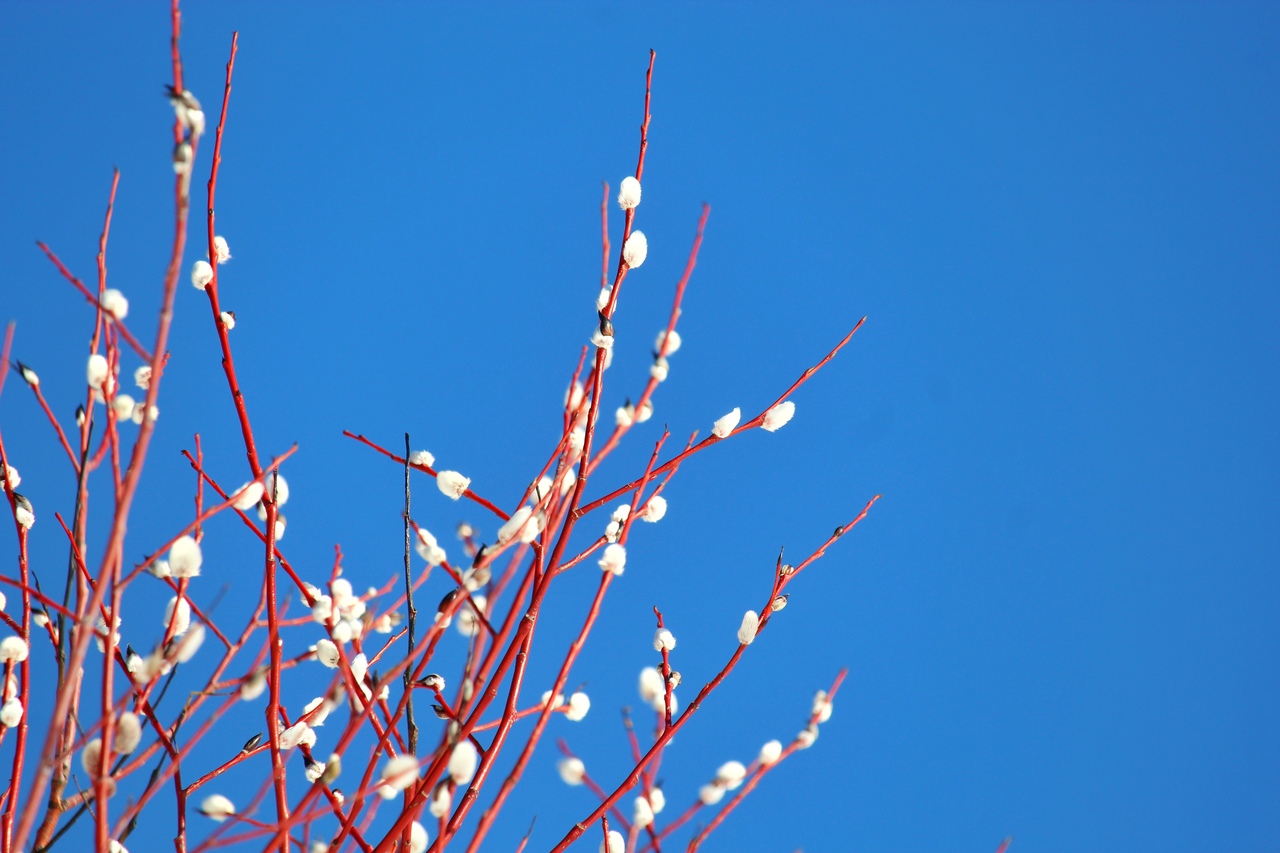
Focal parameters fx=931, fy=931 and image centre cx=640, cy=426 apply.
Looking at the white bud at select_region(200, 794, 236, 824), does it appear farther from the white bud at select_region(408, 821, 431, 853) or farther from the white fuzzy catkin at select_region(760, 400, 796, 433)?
the white fuzzy catkin at select_region(760, 400, 796, 433)

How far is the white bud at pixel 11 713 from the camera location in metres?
0.53

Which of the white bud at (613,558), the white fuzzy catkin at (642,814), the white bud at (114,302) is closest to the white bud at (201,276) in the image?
the white bud at (114,302)

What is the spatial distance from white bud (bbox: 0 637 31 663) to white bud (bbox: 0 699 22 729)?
3 cm

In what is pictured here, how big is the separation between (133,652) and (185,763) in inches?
50.2

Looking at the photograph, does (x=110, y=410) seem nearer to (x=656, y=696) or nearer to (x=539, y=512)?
(x=539, y=512)

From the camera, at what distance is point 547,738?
5.15ft

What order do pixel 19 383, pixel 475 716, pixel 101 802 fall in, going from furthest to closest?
pixel 19 383 → pixel 475 716 → pixel 101 802

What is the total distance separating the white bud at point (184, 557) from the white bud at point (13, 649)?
15 cm

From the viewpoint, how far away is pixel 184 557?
0.48 m

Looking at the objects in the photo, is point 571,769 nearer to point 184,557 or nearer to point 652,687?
Result: point 652,687

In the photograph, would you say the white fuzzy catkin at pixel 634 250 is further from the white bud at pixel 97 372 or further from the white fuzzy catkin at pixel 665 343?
the white bud at pixel 97 372

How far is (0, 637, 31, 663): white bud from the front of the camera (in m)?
0.54

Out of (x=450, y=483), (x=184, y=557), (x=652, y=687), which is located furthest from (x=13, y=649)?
(x=652, y=687)

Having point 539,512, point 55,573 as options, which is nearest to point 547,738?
point 55,573
